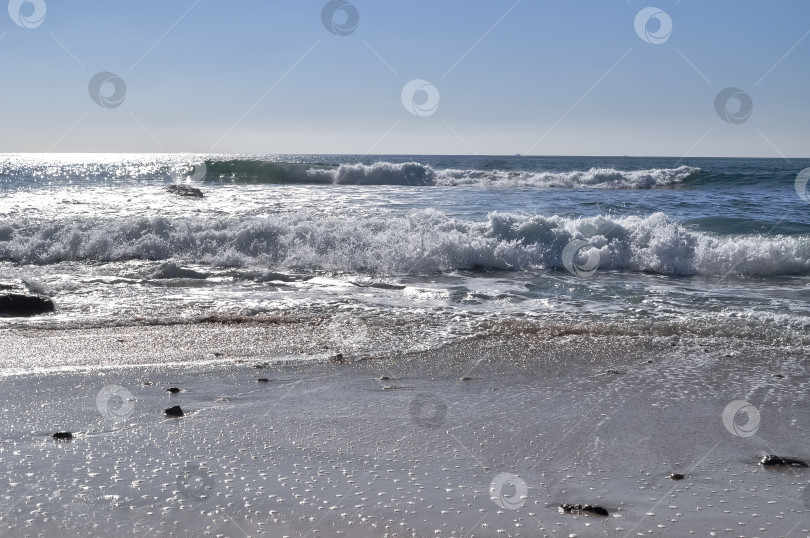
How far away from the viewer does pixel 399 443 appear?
12.1 feet

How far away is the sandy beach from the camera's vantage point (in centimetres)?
285

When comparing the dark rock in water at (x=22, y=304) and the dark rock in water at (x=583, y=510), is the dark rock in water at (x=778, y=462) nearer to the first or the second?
the dark rock in water at (x=583, y=510)

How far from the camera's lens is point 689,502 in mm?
3049

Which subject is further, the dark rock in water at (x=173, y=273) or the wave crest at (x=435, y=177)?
the wave crest at (x=435, y=177)

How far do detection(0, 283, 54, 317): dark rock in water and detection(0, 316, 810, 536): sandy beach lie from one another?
160 cm

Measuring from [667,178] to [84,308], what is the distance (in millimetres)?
31284

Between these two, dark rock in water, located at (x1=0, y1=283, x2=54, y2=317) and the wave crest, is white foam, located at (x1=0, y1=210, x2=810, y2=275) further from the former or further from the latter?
the wave crest

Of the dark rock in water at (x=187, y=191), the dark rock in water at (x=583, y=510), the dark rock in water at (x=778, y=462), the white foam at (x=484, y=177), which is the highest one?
the white foam at (x=484, y=177)

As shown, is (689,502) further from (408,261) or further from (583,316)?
(408,261)

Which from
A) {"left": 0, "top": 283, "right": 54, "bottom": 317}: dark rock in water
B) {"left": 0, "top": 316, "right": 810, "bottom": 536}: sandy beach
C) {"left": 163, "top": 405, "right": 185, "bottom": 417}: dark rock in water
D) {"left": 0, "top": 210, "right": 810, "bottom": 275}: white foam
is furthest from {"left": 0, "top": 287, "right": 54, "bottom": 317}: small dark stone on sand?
{"left": 0, "top": 210, "right": 810, "bottom": 275}: white foam

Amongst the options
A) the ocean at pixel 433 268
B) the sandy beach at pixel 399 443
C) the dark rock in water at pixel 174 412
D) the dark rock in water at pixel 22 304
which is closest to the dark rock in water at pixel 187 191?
the ocean at pixel 433 268

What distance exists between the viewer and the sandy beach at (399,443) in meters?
2.85

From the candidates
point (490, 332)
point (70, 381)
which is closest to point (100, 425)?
point (70, 381)

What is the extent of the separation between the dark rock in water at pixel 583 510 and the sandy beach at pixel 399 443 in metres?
0.05
